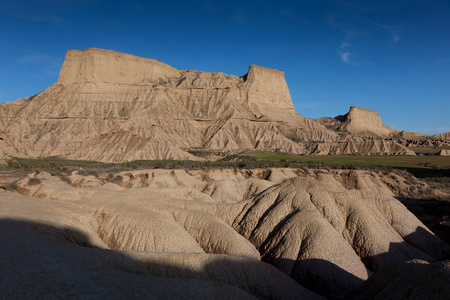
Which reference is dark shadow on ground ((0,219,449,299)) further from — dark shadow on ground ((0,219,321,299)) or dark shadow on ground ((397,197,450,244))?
dark shadow on ground ((397,197,450,244))

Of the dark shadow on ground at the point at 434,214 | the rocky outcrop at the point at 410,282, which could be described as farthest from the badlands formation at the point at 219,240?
the dark shadow on ground at the point at 434,214

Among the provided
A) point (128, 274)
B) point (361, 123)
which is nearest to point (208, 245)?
point (128, 274)

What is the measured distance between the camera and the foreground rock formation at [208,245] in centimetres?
712

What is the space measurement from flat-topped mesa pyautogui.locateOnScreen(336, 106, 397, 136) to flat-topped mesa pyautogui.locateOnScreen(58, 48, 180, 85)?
10505 centimetres

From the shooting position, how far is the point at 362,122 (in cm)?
16462

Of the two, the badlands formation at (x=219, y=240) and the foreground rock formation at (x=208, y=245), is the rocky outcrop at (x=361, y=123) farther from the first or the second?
the foreground rock formation at (x=208, y=245)

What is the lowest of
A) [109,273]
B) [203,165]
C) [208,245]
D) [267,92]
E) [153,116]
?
[208,245]

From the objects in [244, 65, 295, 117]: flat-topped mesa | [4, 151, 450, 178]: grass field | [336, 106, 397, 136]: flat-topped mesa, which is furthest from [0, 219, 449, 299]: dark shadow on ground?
[336, 106, 397, 136]: flat-topped mesa

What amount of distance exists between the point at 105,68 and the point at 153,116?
32558mm

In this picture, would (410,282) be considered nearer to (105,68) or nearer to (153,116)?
(153,116)

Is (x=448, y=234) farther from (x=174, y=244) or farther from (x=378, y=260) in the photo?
(x=174, y=244)

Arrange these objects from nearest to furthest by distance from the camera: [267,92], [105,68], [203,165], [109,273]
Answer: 1. [109,273]
2. [203,165]
3. [105,68]
4. [267,92]

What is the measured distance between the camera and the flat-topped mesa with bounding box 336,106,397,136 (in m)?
160

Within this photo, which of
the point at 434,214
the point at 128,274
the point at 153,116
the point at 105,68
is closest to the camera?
the point at 128,274
